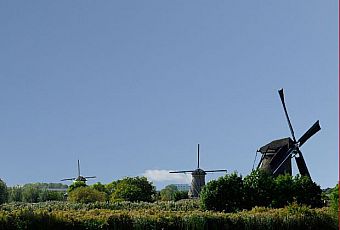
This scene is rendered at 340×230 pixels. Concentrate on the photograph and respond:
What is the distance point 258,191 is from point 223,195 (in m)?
1.94

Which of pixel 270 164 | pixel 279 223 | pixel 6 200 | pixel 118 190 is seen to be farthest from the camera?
pixel 6 200

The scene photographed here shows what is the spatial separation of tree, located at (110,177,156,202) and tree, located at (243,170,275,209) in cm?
1525

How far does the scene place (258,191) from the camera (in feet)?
107

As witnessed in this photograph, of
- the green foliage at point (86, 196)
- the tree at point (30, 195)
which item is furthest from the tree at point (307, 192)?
the tree at point (30, 195)

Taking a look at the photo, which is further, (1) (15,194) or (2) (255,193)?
(1) (15,194)

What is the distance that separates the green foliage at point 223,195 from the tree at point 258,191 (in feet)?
1.25

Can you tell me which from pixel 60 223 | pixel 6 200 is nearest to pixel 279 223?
pixel 60 223

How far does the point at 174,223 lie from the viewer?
2266cm

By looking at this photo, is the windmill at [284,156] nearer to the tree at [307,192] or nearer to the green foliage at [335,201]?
the tree at [307,192]

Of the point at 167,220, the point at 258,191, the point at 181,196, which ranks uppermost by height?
the point at 258,191

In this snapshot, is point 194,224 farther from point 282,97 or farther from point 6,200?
point 6,200

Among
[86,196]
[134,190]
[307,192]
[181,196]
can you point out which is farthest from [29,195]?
[307,192]

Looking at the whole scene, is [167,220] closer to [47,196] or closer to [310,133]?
[310,133]

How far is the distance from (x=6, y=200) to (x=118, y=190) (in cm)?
1109
